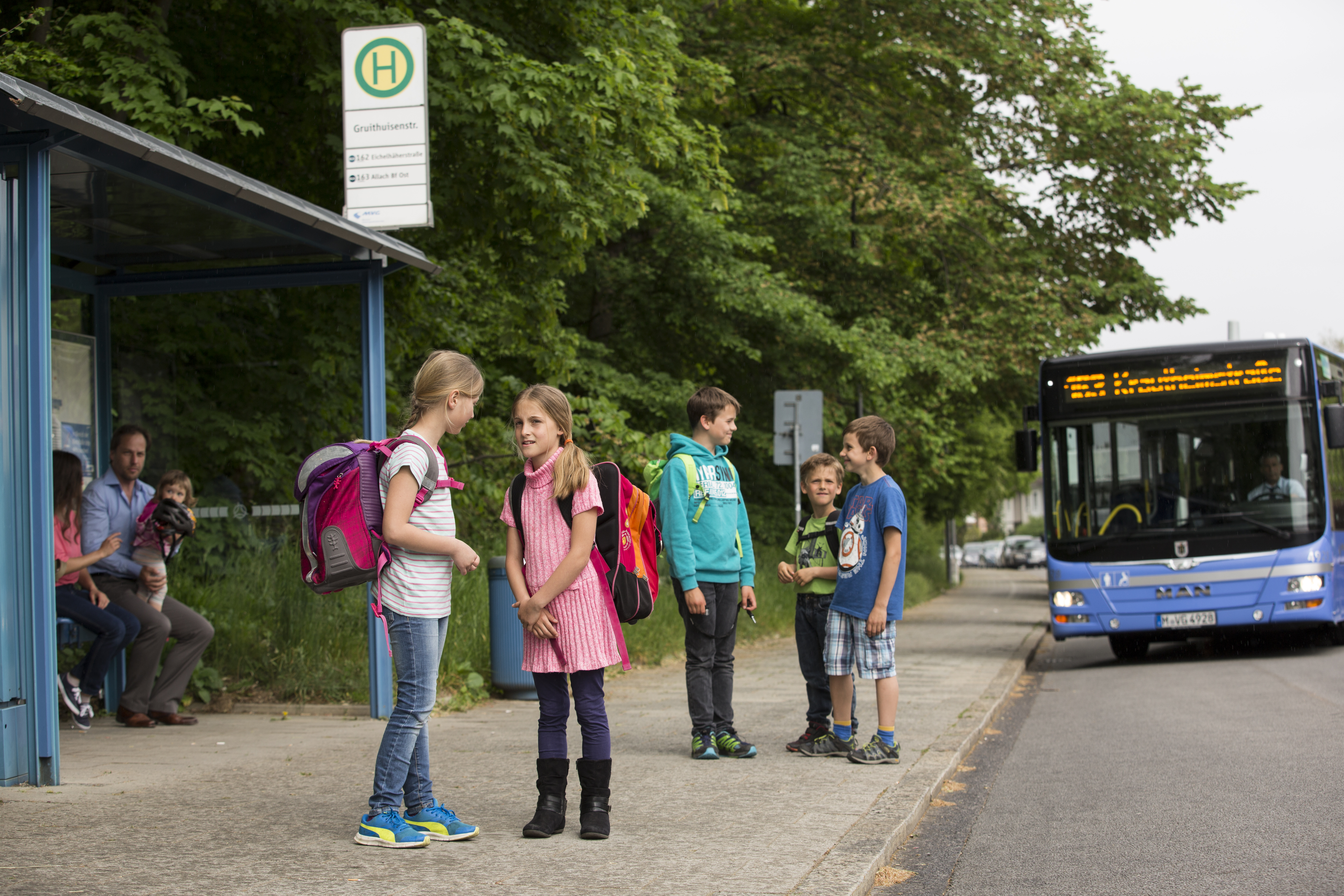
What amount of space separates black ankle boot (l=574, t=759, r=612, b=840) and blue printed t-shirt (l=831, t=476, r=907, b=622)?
83.9 inches

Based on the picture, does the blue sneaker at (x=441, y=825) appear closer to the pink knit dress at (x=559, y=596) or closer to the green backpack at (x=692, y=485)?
the pink knit dress at (x=559, y=596)

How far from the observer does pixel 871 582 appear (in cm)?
667

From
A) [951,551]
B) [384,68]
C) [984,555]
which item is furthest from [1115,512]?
[984,555]

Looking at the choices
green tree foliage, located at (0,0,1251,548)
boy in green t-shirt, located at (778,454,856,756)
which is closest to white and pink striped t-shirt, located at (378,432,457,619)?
boy in green t-shirt, located at (778,454,856,756)

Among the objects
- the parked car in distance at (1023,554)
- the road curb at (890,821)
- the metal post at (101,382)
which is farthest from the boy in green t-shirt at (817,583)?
the parked car in distance at (1023,554)

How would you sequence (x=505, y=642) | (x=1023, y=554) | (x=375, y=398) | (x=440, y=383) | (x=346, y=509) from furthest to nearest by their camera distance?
(x=1023, y=554) < (x=505, y=642) < (x=375, y=398) < (x=440, y=383) < (x=346, y=509)

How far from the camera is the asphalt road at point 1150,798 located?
4.78m

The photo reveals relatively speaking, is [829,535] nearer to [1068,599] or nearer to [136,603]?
[136,603]

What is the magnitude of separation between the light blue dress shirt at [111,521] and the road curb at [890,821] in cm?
469

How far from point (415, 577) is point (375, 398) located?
11.4 ft

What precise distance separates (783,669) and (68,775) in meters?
7.14

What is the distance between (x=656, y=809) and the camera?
5.44 metres

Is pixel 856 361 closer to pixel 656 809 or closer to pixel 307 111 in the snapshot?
pixel 307 111

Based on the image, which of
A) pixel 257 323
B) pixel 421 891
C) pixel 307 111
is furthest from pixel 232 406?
pixel 421 891
